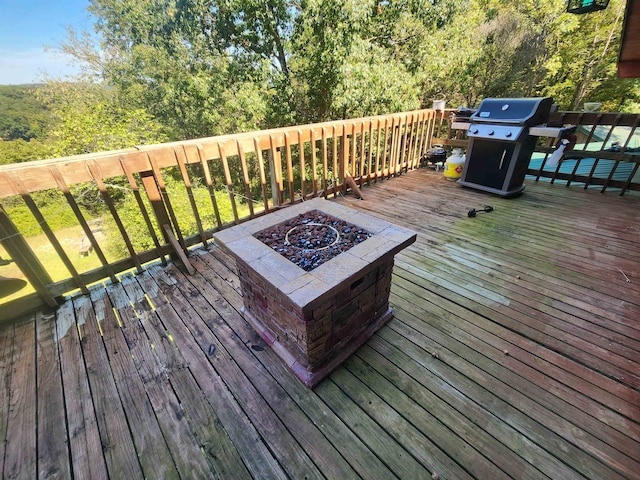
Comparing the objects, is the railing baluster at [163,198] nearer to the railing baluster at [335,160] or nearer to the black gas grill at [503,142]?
the railing baluster at [335,160]

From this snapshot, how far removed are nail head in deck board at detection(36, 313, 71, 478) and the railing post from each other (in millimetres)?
236

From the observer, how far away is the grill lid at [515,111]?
3250 mm

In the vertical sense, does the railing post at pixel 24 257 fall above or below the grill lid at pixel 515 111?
below

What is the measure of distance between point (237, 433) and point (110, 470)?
21.0 inches

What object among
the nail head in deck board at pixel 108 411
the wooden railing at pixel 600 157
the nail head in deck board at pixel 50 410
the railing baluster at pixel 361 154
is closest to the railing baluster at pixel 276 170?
the railing baluster at pixel 361 154

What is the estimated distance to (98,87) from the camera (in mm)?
13094

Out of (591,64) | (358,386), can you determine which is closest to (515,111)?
(358,386)

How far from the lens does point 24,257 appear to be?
1.89m

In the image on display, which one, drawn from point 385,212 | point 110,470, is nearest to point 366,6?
point 385,212

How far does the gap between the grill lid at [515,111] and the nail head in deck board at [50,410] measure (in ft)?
15.3

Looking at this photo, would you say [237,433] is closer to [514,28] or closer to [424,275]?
[424,275]

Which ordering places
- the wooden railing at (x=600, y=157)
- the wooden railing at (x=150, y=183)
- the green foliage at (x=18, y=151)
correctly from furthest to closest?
1. the green foliage at (x=18, y=151)
2. the wooden railing at (x=600, y=157)
3. the wooden railing at (x=150, y=183)

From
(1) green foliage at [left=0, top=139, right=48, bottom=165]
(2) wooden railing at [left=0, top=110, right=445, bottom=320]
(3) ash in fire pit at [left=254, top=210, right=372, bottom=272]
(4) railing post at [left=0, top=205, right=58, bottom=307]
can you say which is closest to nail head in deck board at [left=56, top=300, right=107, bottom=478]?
(4) railing post at [left=0, top=205, right=58, bottom=307]

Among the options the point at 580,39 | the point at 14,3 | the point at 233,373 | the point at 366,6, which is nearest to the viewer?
the point at 233,373
